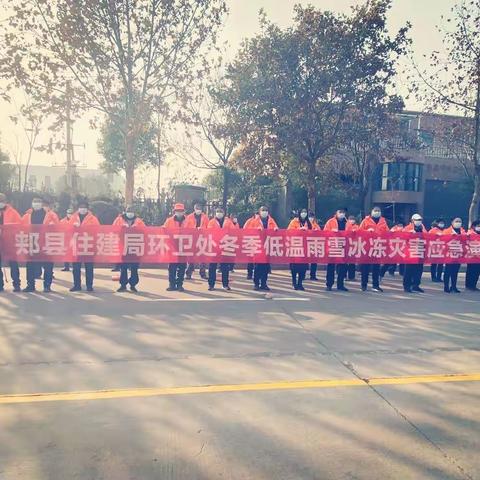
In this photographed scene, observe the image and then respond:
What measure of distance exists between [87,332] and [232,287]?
14.4ft

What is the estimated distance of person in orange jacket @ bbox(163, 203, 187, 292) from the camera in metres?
9.38

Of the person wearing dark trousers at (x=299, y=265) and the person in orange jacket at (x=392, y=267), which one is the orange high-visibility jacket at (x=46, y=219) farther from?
the person in orange jacket at (x=392, y=267)

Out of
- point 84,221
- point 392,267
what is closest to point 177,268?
point 84,221

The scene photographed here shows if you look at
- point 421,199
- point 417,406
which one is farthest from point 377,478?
point 421,199

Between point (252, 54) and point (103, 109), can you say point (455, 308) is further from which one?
point (103, 109)

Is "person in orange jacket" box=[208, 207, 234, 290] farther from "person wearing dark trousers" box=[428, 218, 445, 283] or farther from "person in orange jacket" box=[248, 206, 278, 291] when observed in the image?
"person wearing dark trousers" box=[428, 218, 445, 283]

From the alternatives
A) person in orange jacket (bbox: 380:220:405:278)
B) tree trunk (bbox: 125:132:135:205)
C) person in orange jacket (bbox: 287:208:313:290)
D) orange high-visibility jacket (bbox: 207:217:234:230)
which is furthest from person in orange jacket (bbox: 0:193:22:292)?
person in orange jacket (bbox: 380:220:405:278)

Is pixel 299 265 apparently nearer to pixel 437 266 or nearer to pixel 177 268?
pixel 177 268

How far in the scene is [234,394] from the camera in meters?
4.02

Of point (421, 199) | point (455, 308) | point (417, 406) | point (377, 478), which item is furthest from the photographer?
point (421, 199)

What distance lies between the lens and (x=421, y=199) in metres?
28.5

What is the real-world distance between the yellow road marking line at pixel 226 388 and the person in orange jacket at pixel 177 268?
518 centimetres

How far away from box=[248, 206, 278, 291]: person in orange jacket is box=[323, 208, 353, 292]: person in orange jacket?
4.71ft

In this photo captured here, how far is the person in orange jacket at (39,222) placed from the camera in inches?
344
